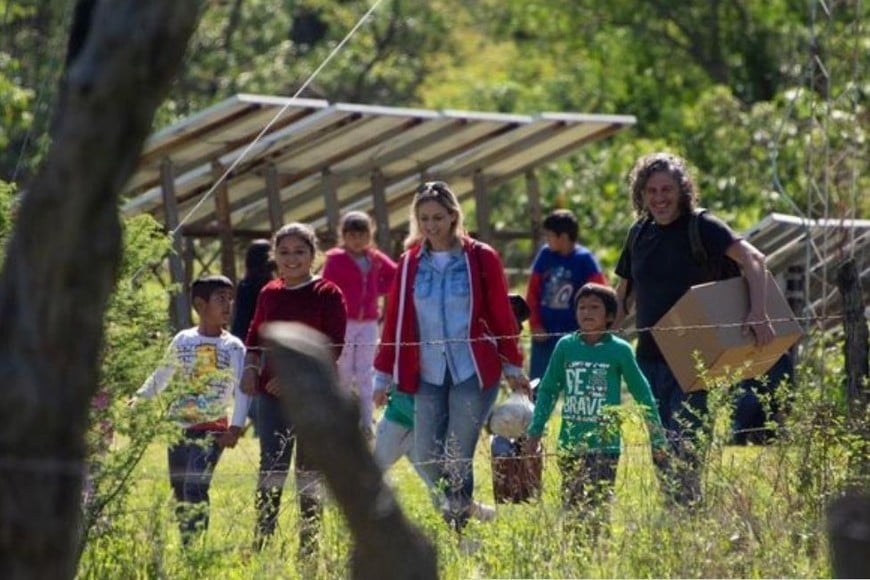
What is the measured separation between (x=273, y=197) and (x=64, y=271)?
39.6ft

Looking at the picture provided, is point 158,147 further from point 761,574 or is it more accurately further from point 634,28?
point 634,28

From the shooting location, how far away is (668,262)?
942 cm

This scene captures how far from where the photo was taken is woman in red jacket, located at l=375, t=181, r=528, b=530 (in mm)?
9578

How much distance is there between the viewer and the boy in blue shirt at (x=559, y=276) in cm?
1373

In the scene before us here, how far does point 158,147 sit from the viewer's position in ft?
51.4

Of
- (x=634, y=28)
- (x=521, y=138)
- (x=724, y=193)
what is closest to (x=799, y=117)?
(x=724, y=193)

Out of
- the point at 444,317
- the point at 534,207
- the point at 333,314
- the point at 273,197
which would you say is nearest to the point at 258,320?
the point at 333,314

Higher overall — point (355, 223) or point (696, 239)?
point (355, 223)

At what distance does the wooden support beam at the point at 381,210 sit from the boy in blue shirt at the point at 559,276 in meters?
3.62

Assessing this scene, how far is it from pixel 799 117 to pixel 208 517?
16.4 m

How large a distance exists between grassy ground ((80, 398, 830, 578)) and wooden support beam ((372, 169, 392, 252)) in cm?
906

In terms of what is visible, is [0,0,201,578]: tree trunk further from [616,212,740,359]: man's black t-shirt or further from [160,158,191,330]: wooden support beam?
[160,158,191,330]: wooden support beam

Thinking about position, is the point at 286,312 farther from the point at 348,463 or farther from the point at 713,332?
the point at 348,463

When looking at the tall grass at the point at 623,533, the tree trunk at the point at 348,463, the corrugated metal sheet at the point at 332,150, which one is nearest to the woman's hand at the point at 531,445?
the tall grass at the point at 623,533
